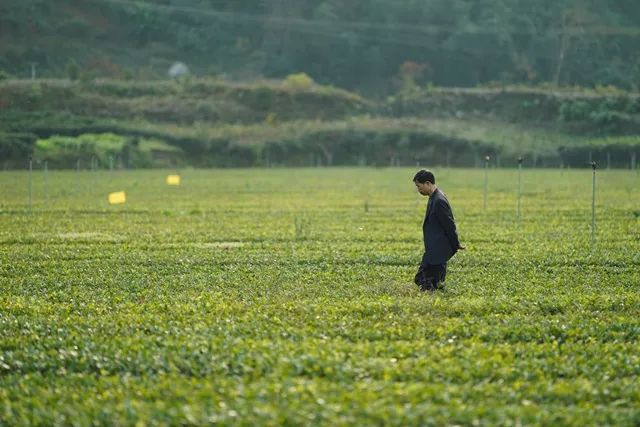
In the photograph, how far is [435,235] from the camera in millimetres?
17406

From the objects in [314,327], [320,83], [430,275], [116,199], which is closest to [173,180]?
[116,199]

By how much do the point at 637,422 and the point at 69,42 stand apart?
120m

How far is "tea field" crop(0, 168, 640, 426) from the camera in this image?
10.4 metres

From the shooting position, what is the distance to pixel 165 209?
37188mm

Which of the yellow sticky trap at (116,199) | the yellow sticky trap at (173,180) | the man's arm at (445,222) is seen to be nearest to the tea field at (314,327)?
the man's arm at (445,222)

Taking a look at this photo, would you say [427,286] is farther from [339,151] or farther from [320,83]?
[320,83]

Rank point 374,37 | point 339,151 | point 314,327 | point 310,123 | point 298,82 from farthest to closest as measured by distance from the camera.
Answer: point 374,37 → point 298,82 → point 310,123 → point 339,151 → point 314,327

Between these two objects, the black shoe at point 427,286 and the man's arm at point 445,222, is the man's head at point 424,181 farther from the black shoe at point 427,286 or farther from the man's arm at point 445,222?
the black shoe at point 427,286

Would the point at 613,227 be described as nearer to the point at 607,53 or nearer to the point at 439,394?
the point at 439,394

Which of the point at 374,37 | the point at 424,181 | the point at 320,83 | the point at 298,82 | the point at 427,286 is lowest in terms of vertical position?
the point at 427,286

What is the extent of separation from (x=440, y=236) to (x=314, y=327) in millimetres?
3949

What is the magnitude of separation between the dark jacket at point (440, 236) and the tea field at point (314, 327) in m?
0.60

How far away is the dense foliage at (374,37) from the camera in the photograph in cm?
12300

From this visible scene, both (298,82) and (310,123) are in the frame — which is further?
(298,82)
